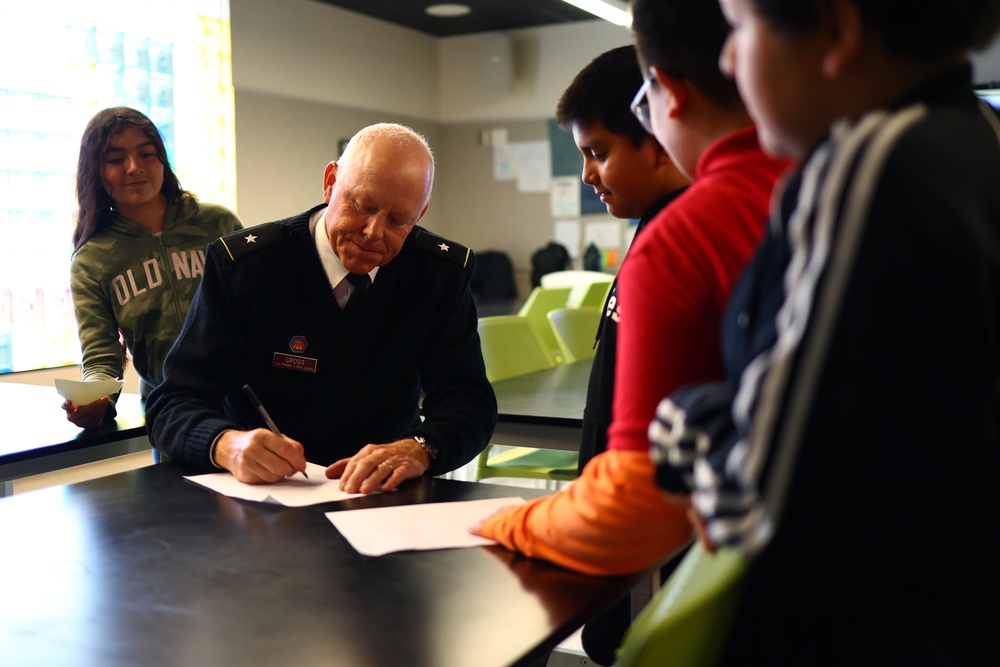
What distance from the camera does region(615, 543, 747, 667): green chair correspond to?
758 mm

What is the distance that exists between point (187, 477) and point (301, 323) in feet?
1.43

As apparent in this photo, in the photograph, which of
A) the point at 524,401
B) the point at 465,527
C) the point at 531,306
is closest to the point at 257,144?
the point at 531,306

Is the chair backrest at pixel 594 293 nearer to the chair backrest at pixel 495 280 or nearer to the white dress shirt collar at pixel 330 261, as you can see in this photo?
the chair backrest at pixel 495 280

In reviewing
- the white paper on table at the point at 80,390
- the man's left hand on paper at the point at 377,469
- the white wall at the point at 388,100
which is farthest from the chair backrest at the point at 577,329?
the white wall at the point at 388,100

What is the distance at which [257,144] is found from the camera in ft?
22.2

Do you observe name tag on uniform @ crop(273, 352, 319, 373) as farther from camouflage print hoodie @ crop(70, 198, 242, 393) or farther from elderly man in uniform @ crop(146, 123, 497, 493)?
camouflage print hoodie @ crop(70, 198, 242, 393)

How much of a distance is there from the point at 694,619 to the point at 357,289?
50.6 inches

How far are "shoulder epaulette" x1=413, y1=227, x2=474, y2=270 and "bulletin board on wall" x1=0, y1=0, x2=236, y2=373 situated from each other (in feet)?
10.1

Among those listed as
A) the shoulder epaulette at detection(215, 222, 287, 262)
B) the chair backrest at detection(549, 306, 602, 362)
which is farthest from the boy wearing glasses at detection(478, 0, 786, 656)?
the chair backrest at detection(549, 306, 602, 362)

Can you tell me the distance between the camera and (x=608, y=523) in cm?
100

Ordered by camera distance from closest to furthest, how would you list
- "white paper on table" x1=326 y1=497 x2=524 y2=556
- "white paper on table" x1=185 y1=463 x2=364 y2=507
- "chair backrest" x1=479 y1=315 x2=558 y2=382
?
"white paper on table" x1=326 y1=497 x2=524 y2=556
"white paper on table" x1=185 y1=463 x2=364 y2=507
"chair backrest" x1=479 y1=315 x2=558 y2=382

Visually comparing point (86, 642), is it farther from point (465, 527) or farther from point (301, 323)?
point (301, 323)

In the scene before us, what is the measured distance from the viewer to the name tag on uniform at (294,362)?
74.4 inches

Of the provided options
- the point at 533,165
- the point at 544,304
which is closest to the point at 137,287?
the point at 544,304
